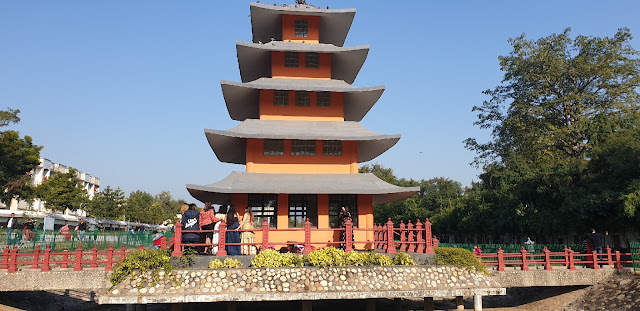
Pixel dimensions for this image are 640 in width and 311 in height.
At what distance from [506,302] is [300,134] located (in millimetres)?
13496

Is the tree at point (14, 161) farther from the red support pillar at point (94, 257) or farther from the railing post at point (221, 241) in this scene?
the railing post at point (221, 241)

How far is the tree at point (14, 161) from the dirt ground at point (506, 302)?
77.0ft

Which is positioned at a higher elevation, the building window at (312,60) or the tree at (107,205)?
the building window at (312,60)

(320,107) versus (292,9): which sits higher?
(292,9)

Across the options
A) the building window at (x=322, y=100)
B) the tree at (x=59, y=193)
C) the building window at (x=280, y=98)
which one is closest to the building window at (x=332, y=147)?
the building window at (x=322, y=100)

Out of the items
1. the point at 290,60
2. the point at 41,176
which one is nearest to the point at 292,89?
the point at 290,60

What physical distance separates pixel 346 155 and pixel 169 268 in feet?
29.6

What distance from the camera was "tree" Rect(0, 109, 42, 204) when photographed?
131 ft

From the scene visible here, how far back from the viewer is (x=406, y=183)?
222 feet

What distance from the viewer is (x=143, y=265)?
498 inches

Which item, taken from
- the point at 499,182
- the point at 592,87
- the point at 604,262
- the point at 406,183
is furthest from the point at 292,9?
the point at 406,183

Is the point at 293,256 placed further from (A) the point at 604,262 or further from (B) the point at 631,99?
(B) the point at 631,99

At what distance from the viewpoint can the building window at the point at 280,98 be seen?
19.9m

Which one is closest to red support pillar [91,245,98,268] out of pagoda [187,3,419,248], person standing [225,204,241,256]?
pagoda [187,3,419,248]
